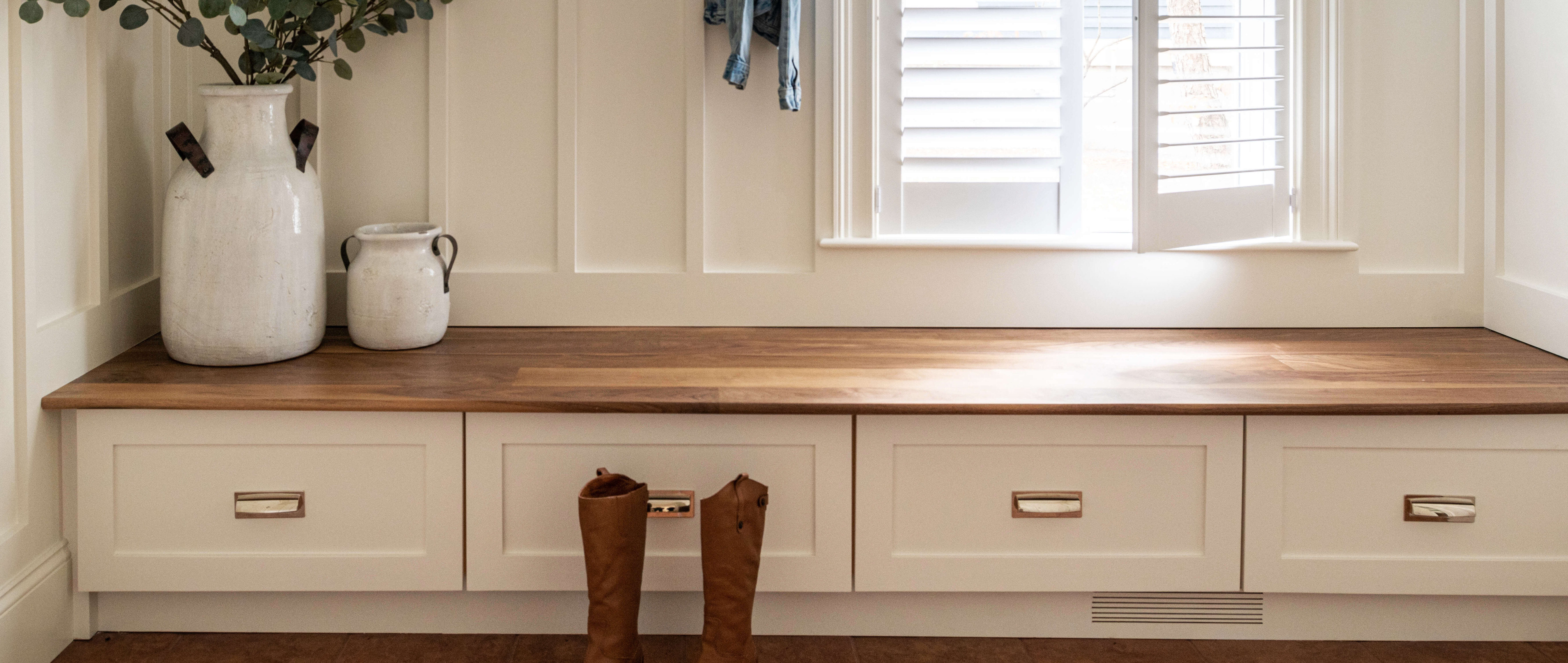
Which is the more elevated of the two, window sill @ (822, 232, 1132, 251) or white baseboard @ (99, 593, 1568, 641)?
window sill @ (822, 232, 1132, 251)

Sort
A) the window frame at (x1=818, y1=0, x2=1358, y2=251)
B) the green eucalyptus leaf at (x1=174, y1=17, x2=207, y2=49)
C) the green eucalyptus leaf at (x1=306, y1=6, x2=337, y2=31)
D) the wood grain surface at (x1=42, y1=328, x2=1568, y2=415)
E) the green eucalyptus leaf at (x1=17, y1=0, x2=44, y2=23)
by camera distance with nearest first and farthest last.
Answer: the green eucalyptus leaf at (x1=17, y1=0, x2=44, y2=23) → the wood grain surface at (x1=42, y1=328, x2=1568, y2=415) → the green eucalyptus leaf at (x1=174, y1=17, x2=207, y2=49) → the green eucalyptus leaf at (x1=306, y1=6, x2=337, y2=31) → the window frame at (x1=818, y1=0, x2=1358, y2=251)

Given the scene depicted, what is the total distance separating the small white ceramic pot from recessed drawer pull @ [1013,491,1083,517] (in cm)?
123

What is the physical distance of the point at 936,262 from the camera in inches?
111

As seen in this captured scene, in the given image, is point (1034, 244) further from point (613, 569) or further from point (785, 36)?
point (613, 569)

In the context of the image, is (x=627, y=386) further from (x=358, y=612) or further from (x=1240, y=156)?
(x=1240, y=156)

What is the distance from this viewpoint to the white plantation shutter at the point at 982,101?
273 centimetres

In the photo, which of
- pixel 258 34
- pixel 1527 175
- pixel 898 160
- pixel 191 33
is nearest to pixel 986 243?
pixel 898 160

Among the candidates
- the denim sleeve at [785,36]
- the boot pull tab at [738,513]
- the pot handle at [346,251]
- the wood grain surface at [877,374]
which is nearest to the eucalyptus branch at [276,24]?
the pot handle at [346,251]

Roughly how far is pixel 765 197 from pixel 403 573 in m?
1.13

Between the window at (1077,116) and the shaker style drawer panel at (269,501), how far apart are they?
1.16 m

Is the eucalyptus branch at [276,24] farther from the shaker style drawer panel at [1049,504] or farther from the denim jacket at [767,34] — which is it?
the shaker style drawer panel at [1049,504]

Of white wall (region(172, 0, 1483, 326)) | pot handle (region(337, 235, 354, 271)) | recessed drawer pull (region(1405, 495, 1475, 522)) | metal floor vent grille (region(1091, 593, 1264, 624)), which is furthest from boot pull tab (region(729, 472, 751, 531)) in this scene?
recessed drawer pull (region(1405, 495, 1475, 522))

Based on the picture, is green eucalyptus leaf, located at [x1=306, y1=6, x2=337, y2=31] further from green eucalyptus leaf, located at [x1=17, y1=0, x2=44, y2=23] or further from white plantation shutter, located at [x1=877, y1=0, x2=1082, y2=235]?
white plantation shutter, located at [x1=877, y1=0, x2=1082, y2=235]

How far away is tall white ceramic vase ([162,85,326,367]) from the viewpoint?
2.36 m
